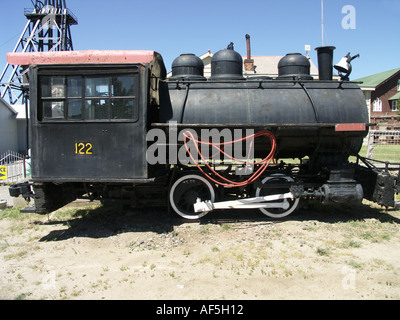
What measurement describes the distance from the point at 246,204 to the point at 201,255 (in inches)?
76.2

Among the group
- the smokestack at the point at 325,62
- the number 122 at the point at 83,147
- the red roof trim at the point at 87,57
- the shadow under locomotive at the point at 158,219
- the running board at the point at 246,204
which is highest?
the smokestack at the point at 325,62

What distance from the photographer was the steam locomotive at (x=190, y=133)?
5816 mm

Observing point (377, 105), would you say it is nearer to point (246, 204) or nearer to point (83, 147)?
point (246, 204)

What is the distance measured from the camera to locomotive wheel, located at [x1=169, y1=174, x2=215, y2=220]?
6.69 meters

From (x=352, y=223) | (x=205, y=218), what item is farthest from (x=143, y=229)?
(x=352, y=223)

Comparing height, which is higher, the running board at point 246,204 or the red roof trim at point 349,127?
the red roof trim at point 349,127

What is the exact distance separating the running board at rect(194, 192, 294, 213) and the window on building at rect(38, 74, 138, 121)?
7.53 ft

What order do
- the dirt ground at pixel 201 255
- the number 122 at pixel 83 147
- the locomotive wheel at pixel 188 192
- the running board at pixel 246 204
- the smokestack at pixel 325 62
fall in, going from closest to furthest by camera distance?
1. the dirt ground at pixel 201 255
2. the number 122 at pixel 83 147
3. the running board at pixel 246 204
4. the locomotive wheel at pixel 188 192
5. the smokestack at pixel 325 62

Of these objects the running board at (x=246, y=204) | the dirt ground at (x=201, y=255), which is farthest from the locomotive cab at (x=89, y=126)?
the running board at (x=246, y=204)

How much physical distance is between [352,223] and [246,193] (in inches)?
91.1

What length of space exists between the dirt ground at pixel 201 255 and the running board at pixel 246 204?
13.9 inches

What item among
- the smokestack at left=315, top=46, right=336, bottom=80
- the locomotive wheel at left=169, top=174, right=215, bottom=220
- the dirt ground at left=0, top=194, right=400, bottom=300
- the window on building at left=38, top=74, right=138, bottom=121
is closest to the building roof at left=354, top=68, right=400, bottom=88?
the smokestack at left=315, top=46, right=336, bottom=80

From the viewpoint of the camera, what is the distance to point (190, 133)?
6246 mm

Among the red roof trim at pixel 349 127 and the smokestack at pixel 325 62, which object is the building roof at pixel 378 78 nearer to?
the smokestack at pixel 325 62
